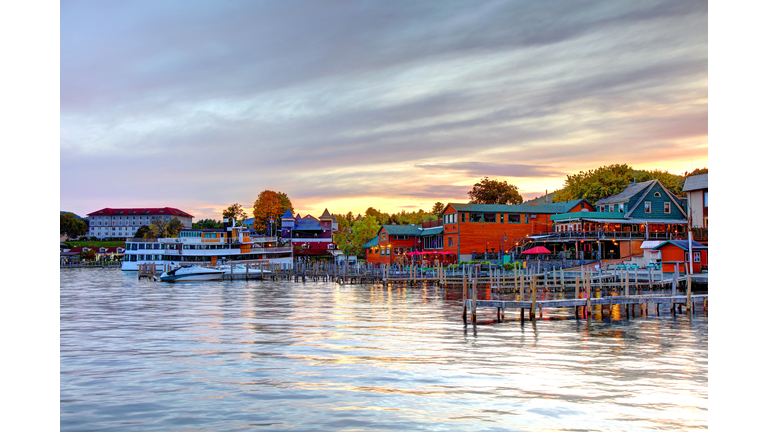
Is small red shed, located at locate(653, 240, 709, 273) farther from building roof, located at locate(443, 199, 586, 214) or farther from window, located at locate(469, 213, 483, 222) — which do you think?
window, located at locate(469, 213, 483, 222)

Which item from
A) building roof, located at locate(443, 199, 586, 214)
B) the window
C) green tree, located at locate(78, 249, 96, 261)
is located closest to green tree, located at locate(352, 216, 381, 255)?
building roof, located at locate(443, 199, 586, 214)

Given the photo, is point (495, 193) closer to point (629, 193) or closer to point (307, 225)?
point (629, 193)

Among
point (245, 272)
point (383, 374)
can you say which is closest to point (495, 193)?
point (245, 272)

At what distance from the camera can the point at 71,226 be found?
156125mm

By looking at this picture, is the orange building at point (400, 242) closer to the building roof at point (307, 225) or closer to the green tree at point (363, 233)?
the green tree at point (363, 233)

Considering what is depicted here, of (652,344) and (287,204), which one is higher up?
(287,204)

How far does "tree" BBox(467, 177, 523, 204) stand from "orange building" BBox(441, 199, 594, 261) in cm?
2967

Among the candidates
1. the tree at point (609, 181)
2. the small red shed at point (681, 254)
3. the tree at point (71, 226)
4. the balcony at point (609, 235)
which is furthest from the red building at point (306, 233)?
the small red shed at point (681, 254)

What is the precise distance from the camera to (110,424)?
12.0m

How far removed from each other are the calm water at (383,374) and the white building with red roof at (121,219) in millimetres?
166054

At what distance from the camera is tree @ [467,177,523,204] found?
104 m
